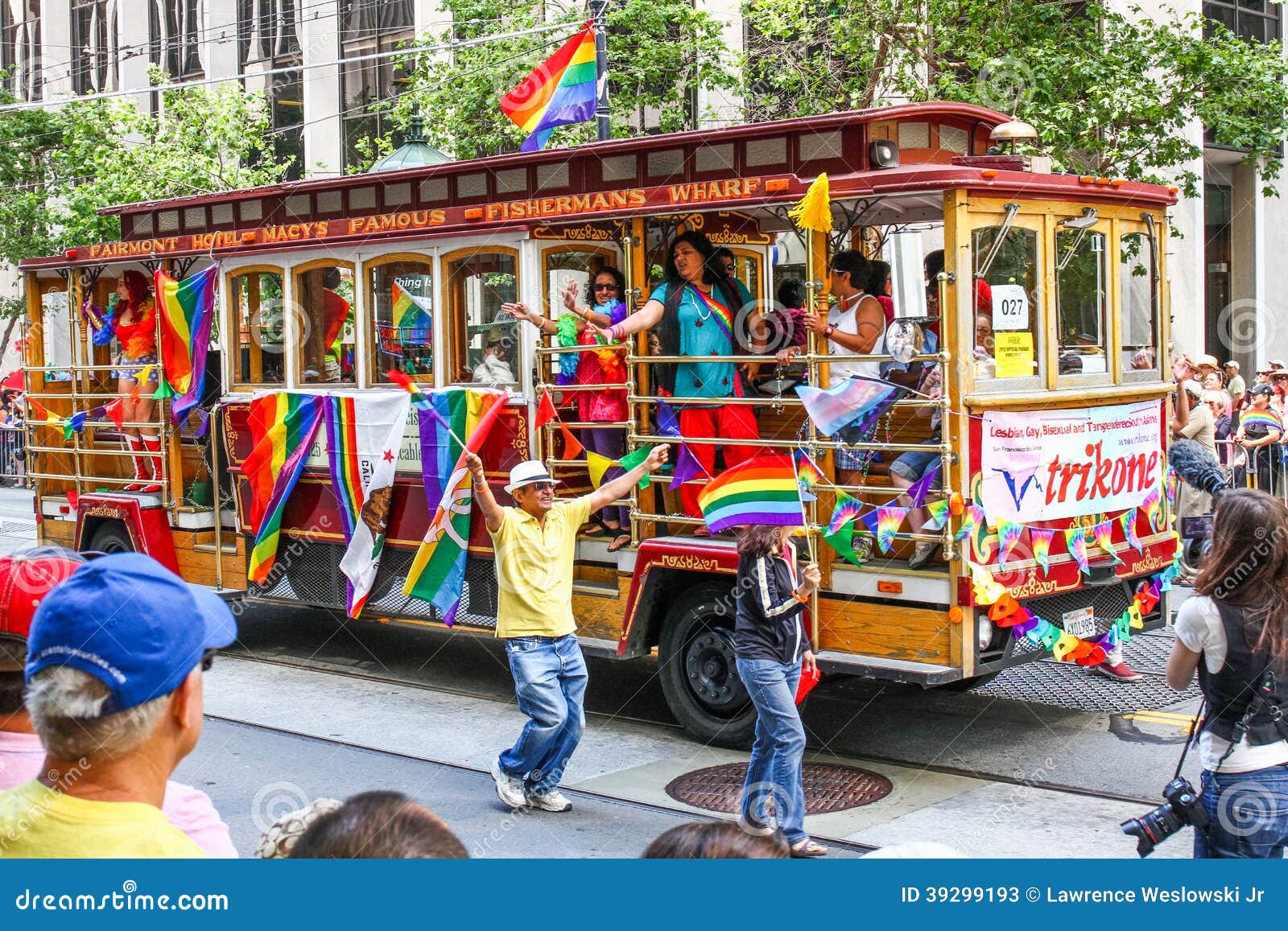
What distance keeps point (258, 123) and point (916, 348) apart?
19574 mm

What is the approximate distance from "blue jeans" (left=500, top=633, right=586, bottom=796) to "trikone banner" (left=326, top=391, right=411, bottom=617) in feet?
10.3

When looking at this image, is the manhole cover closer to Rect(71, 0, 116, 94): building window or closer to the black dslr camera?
the black dslr camera

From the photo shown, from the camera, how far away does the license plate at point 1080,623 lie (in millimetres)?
8109

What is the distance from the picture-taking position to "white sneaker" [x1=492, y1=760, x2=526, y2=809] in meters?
7.41

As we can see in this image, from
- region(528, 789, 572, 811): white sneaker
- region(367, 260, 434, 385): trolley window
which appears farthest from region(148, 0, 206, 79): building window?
region(528, 789, 572, 811): white sneaker

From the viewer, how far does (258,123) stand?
82.1ft

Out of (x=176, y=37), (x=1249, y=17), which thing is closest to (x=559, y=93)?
(x=1249, y=17)

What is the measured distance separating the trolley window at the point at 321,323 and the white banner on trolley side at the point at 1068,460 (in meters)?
5.35

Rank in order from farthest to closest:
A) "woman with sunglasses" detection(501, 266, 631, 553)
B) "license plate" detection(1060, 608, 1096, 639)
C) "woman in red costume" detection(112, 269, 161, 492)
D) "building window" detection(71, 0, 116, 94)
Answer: "building window" detection(71, 0, 116, 94)
"woman in red costume" detection(112, 269, 161, 492)
"woman with sunglasses" detection(501, 266, 631, 553)
"license plate" detection(1060, 608, 1096, 639)

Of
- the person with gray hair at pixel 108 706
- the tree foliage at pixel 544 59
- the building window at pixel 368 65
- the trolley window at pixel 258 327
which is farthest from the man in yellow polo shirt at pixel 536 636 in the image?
the building window at pixel 368 65

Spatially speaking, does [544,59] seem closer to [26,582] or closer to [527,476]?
[527,476]

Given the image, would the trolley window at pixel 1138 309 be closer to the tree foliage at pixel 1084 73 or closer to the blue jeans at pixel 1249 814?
the blue jeans at pixel 1249 814

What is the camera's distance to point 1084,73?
14.3 meters
